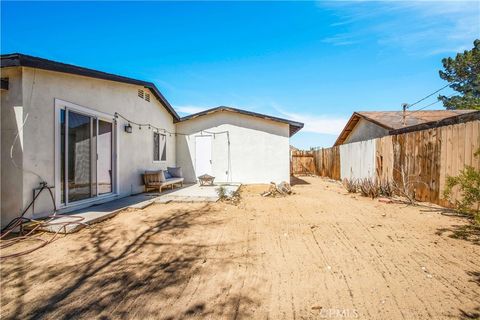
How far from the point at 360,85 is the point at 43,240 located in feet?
58.9

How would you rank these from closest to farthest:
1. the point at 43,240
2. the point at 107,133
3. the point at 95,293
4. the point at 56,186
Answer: the point at 95,293
the point at 43,240
the point at 56,186
the point at 107,133

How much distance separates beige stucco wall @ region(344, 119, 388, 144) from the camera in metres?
14.4

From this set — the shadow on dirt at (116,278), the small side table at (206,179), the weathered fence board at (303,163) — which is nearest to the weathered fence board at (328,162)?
the weathered fence board at (303,163)

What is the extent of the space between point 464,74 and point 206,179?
25148mm

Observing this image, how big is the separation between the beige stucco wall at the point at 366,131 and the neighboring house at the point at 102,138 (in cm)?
559

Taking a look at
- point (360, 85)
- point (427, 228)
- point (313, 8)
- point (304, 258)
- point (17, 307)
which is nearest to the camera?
point (17, 307)

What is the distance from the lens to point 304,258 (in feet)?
11.2

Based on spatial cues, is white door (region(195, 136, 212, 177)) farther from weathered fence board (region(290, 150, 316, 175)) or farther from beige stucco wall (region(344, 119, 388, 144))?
weathered fence board (region(290, 150, 316, 175))

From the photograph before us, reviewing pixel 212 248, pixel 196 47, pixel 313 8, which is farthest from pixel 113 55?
pixel 212 248

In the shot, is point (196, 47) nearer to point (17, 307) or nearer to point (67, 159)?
point (67, 159)

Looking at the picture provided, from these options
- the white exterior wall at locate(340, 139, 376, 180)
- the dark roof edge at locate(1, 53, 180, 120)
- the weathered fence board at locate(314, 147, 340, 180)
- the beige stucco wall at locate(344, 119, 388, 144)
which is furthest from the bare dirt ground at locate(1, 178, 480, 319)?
the beige stucco wall at locate(344, 119, 388, 144)

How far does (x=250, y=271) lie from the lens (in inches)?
121

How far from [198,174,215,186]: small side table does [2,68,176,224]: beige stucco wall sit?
2054 mm

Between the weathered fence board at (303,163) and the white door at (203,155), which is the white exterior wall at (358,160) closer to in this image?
the weathered fence board at (303,163)
